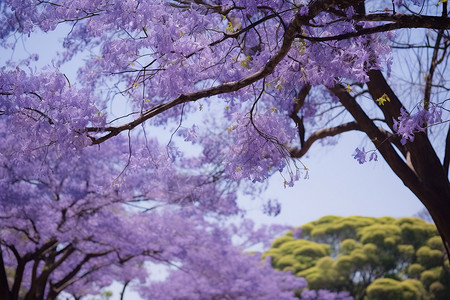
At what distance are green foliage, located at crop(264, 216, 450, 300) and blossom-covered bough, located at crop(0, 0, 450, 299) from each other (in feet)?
31.2

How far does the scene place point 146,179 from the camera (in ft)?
34.1

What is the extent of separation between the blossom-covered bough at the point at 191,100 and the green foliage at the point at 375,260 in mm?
9496

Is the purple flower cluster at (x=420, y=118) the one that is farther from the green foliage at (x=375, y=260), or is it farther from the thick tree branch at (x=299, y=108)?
the green foliage at (x=375, y=260)

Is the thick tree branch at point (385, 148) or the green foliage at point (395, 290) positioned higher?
the green foliage at point (395, 290)

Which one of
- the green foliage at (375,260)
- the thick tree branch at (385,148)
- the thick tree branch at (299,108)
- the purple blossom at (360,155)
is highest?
the green foliage at (375,260)

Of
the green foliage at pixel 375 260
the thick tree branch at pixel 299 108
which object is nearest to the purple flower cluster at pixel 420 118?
the thick tree branch at pixel 299 108

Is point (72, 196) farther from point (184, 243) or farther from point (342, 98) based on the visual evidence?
point (342, 98)

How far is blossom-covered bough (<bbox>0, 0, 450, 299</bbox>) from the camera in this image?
13.9 feet

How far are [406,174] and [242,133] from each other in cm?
191

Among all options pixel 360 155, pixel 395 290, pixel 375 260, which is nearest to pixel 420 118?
pixel 360 155

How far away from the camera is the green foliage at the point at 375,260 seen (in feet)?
58.0

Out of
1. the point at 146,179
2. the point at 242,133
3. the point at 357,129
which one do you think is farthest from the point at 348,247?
the point at 242,133

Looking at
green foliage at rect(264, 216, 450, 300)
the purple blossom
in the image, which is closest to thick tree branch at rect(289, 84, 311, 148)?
the purple blossom

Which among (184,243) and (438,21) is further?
(184,243)
